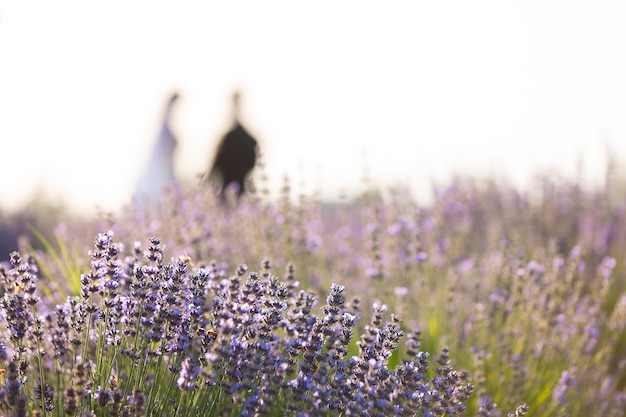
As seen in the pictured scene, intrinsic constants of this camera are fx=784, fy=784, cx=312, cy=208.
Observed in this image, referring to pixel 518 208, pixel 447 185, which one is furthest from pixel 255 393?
pixel 447 185

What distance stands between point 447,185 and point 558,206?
116 cm

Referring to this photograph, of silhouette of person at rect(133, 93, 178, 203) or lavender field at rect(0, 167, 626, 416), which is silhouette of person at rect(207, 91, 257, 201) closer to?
silhouette of person at rect(133, 93, 178, 203)

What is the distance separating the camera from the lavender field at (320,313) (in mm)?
2219

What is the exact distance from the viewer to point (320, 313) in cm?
400

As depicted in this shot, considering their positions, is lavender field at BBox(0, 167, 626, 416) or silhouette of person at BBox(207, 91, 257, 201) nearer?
lavender field at BBox(0, 167, 626, 416)

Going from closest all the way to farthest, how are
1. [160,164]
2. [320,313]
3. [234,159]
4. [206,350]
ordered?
[206,350] → [320,313] → [234,159] → [160,164]

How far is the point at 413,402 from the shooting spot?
2.28 meters

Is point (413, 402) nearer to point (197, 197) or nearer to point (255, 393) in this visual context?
point (255, 393)

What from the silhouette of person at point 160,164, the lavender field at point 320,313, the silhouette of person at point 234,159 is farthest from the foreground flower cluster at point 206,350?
the silhouette of person at point 160,164

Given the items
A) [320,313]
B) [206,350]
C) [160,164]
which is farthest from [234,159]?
[206,350]

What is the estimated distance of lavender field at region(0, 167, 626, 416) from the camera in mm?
2219

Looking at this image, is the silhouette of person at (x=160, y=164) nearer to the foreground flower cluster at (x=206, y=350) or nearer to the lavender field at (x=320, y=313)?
the lavender field at (x=320, y=313)

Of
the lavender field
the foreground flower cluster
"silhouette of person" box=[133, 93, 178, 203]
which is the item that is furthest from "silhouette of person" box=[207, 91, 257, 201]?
the foreground flower cluster

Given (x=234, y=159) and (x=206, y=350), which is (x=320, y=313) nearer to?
(x=206, y=350)
